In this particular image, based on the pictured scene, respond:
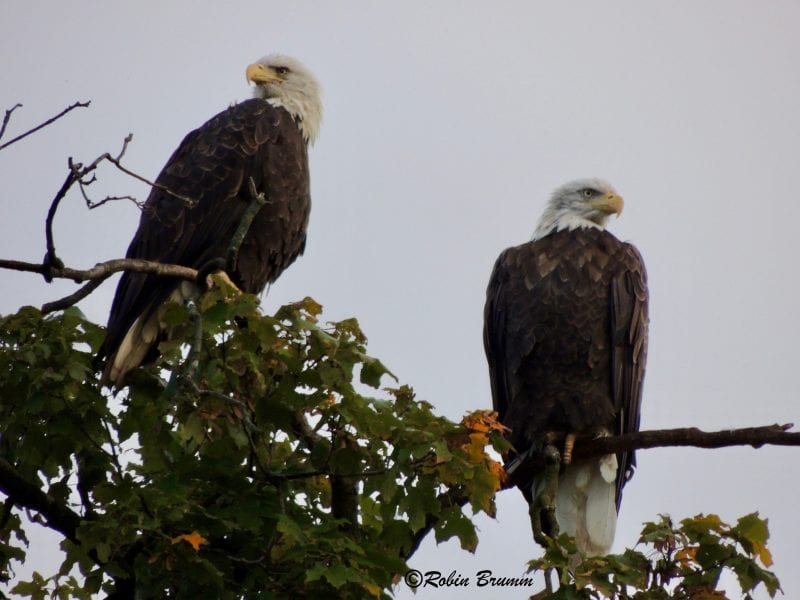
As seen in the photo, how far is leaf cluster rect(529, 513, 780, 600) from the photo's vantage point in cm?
411

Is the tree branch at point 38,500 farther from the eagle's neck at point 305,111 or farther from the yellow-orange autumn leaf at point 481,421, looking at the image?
the eagle's neck at point 305,111

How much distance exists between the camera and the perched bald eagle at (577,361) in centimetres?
611

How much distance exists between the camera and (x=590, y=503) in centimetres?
627

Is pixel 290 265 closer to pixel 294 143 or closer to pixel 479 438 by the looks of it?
pixel 294 143

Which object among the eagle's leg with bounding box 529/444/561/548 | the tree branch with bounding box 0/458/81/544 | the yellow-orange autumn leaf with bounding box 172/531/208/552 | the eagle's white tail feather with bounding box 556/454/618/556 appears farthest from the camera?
the eagle's white tail feather with bounding box 556/454/618/556

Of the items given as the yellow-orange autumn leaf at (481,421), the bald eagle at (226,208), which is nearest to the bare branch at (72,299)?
the yellow-orange autumn leaf at (481,421)

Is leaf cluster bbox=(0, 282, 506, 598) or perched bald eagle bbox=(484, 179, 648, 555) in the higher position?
perched bald eagle bbox=(484, 179, 648, 555)

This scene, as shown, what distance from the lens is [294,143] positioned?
247 inches

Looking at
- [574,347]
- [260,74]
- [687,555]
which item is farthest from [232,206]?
[687,555]

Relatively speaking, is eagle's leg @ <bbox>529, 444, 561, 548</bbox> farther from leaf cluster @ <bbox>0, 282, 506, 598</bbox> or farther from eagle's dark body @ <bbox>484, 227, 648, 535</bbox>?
leaf cluster @ <bbox>0, 282, 506, 598</bbox>

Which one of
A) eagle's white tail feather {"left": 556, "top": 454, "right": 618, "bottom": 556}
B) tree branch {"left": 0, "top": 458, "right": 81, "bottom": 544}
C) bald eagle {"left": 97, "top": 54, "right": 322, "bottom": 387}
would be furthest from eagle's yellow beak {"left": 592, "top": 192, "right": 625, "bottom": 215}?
tree branch {"left": 0, "top": 458, "right": 81, "bottom": 544}

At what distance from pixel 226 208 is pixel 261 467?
2147 millimetres

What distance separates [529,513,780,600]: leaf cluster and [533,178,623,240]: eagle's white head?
2766mm

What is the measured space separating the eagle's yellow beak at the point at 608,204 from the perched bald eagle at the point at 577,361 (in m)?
0.65
